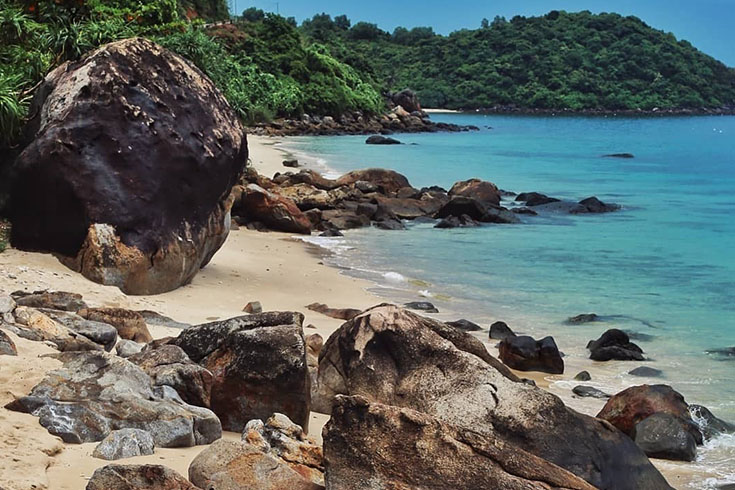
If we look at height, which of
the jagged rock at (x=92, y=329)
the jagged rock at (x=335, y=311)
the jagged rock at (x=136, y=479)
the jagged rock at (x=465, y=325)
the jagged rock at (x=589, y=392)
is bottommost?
the jagged rock at (x=465, y=325)

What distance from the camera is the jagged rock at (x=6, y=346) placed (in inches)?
233

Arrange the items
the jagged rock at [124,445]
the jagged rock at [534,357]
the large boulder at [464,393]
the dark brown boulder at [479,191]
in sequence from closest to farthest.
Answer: the jagged rock at [124,445]
the large boulder at [464,393]
the jagged rock at [534,357]
the dark brown boulder at [479,191]

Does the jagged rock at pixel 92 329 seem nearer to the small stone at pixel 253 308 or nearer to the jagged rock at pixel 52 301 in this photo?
the jagged rock at pixel 52 301

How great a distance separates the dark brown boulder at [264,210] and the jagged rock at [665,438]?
11.7 metres

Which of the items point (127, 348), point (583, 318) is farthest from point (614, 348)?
point (127, 348)

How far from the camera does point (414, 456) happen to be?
4309 mm

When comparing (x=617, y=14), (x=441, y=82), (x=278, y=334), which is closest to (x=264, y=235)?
(x=278, y=334)

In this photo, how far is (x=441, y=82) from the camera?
12256 cm

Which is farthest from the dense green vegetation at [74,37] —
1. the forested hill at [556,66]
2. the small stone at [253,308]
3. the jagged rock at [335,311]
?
the forested hill at [556,66]

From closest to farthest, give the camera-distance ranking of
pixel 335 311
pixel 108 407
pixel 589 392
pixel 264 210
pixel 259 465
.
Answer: pixel 259 465 → pixel 108 407 → pixel 589 392 → pixel 335 311 → pixel 264 210

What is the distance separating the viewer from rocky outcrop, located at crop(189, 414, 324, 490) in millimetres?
4406

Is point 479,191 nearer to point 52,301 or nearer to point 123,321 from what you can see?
point 52,301

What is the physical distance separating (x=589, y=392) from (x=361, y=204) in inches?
539

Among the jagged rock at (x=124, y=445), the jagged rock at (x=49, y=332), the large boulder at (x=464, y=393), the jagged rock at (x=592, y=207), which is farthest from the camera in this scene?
the jagged rock at (x=592, y=207)
